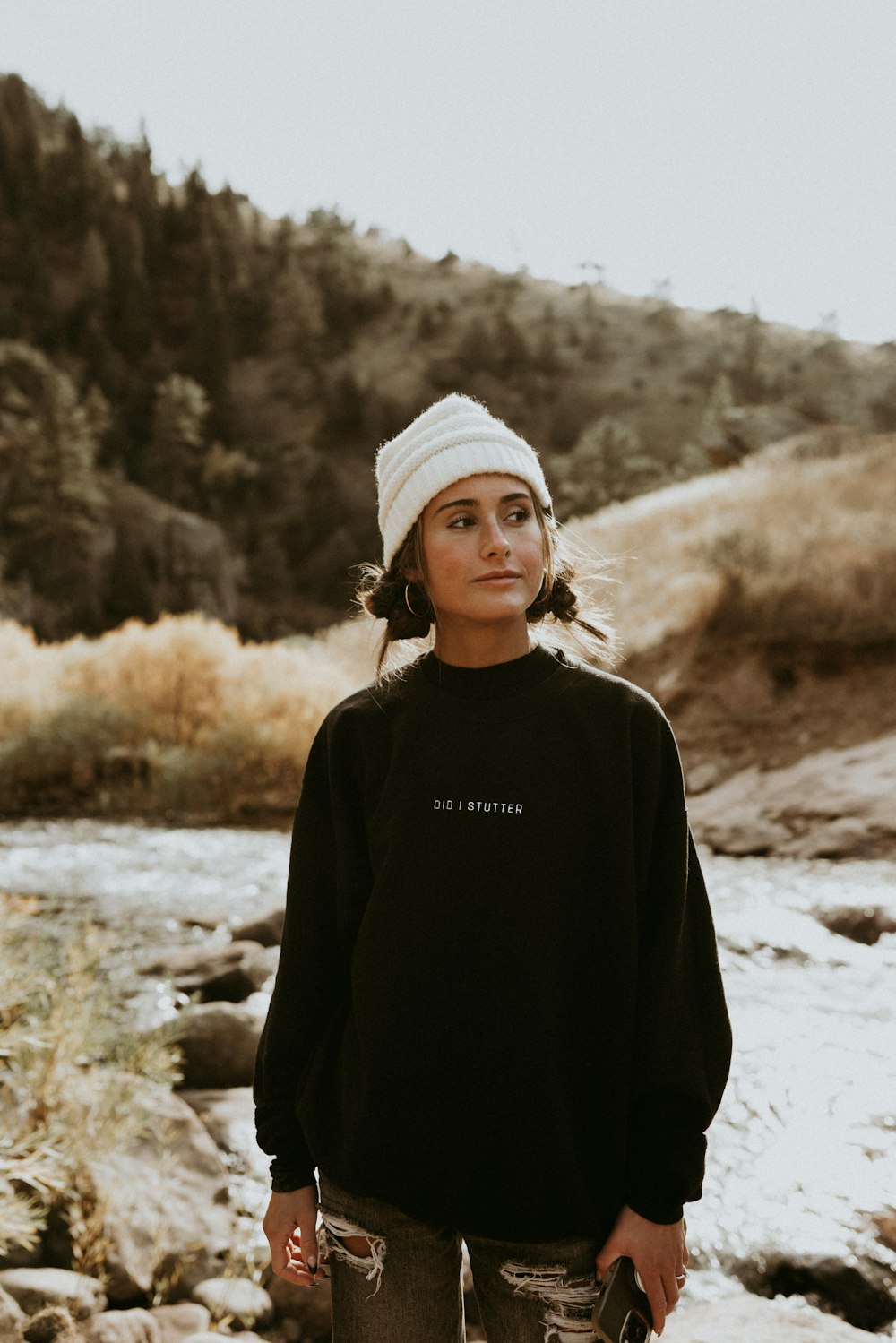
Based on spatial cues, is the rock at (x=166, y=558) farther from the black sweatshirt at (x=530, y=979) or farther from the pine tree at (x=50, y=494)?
the black sweatshirt at (x=530, y=979)

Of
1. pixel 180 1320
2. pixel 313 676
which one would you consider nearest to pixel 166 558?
pixel 313 676

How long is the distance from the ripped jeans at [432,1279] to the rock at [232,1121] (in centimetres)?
221

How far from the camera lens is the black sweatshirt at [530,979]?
1271 mm

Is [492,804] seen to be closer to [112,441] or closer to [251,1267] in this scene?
[251,1267]

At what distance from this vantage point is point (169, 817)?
10.3 metres

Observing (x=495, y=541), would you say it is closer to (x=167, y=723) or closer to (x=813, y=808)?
(x=813, y=808)

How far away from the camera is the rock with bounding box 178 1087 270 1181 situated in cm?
358

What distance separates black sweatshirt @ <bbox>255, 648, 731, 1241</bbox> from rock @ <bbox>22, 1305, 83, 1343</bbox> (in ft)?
4.07

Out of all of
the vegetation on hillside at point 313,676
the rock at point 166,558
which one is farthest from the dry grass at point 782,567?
the rock at point 166,558

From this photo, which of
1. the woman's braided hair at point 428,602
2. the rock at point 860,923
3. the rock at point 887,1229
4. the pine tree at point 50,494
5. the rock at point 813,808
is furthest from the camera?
the pine tree at point 50,494

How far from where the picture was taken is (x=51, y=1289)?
92.2 inches

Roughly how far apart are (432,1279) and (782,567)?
10341 mm

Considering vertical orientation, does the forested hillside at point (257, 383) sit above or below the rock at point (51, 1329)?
above

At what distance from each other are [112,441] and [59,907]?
34.7 m
